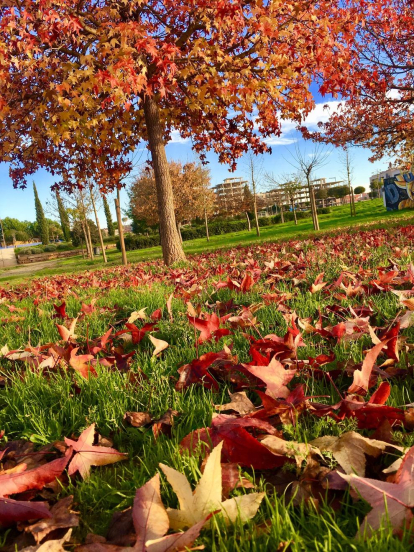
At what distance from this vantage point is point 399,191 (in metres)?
32.8

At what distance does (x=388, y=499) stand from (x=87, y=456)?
0.84 metres

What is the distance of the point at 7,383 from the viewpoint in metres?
1.85

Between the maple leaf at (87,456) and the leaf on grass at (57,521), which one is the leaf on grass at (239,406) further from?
the leaf on grass at (57,521)

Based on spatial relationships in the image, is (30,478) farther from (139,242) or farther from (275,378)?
(139,242)

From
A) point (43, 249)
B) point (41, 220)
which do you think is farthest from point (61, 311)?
point (41, 220)

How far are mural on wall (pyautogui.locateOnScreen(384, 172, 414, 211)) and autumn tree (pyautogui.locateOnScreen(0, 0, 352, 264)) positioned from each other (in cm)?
2667

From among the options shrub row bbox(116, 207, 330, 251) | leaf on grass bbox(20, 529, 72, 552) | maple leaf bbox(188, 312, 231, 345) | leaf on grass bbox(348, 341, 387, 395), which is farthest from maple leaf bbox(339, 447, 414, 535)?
shrub row bbox(116, 207, 330, 251)

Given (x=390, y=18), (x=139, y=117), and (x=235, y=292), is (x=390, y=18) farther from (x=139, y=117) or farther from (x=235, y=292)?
(x=235, y=292)

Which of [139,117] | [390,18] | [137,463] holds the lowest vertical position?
[137,463]

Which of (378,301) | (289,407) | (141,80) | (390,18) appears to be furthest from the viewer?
(390,18)

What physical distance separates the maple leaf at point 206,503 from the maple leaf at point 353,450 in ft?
0.78

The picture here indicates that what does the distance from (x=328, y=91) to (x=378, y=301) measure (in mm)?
7647

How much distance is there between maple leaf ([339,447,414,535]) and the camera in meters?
0.70

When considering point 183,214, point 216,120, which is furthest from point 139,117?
point 183,214
